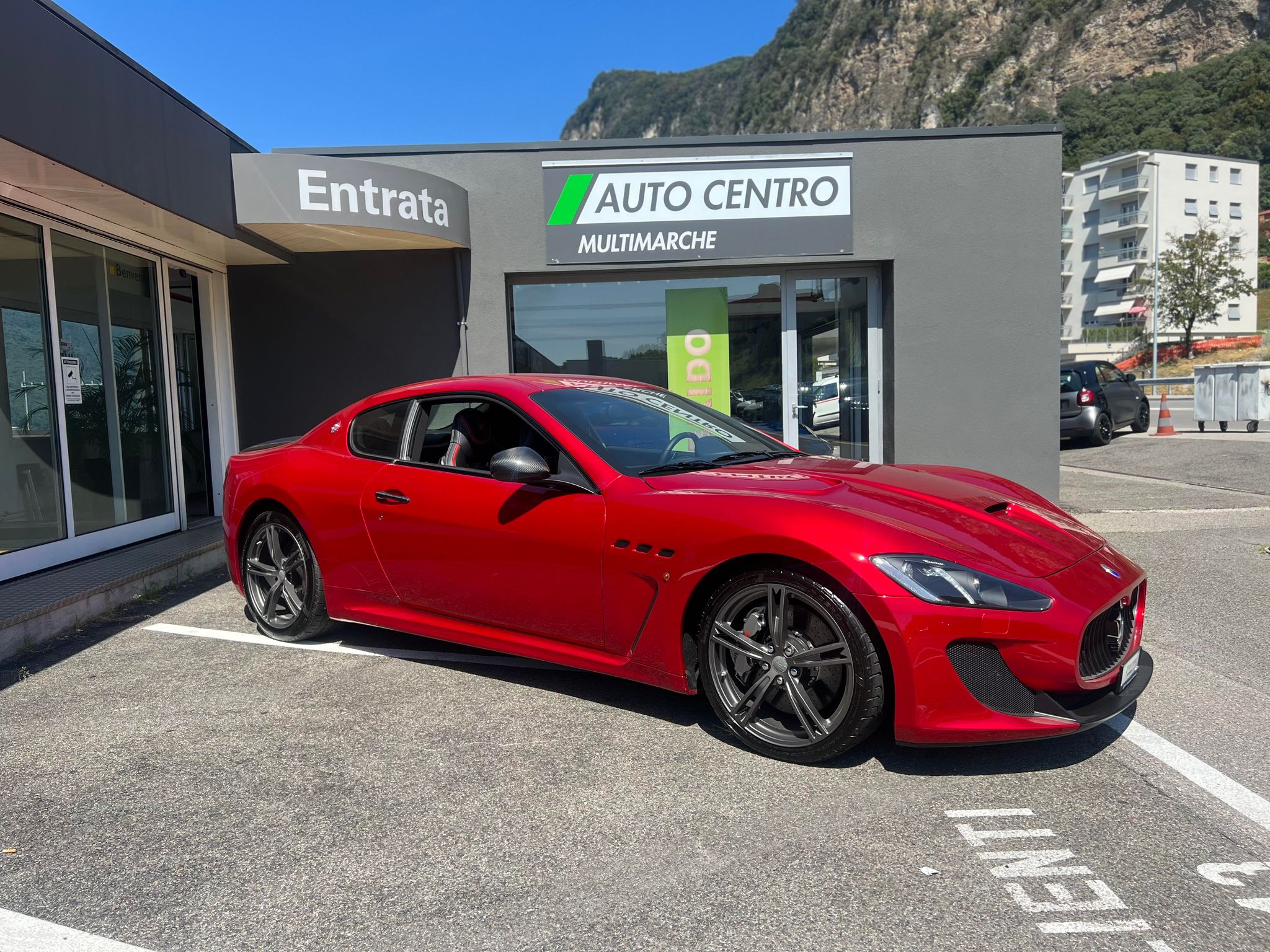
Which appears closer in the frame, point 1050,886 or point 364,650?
point 1050,886

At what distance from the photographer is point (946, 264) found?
9570 millimetres

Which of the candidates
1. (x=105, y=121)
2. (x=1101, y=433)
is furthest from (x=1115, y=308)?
(x=105, y=121)

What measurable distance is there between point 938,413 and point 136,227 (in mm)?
7569

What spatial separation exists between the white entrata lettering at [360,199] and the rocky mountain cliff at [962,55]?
103 meters

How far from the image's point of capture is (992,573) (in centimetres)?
306

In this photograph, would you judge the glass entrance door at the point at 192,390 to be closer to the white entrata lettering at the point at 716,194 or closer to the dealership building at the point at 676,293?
the dealership building at the point at 676,293

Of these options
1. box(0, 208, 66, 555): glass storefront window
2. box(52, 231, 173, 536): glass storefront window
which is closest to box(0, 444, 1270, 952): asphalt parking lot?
box(0, 208, 66, 555): glass storefront window

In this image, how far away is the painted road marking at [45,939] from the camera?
2.29 metres

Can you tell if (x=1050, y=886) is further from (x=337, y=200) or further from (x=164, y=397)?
(x=164, y=397)

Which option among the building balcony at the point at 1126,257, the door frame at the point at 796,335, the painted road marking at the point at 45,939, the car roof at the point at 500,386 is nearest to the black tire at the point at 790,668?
the car roof at the point at 500,386

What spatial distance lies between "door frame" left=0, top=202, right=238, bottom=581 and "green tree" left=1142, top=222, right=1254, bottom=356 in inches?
2309

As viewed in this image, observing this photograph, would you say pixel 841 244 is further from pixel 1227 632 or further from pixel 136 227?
pixel 136 227

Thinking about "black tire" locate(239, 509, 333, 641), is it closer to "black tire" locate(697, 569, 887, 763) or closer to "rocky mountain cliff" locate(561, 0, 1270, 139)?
"black tire" locate(697, 569, 887, 763)

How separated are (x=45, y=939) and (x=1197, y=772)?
11.7 feet
